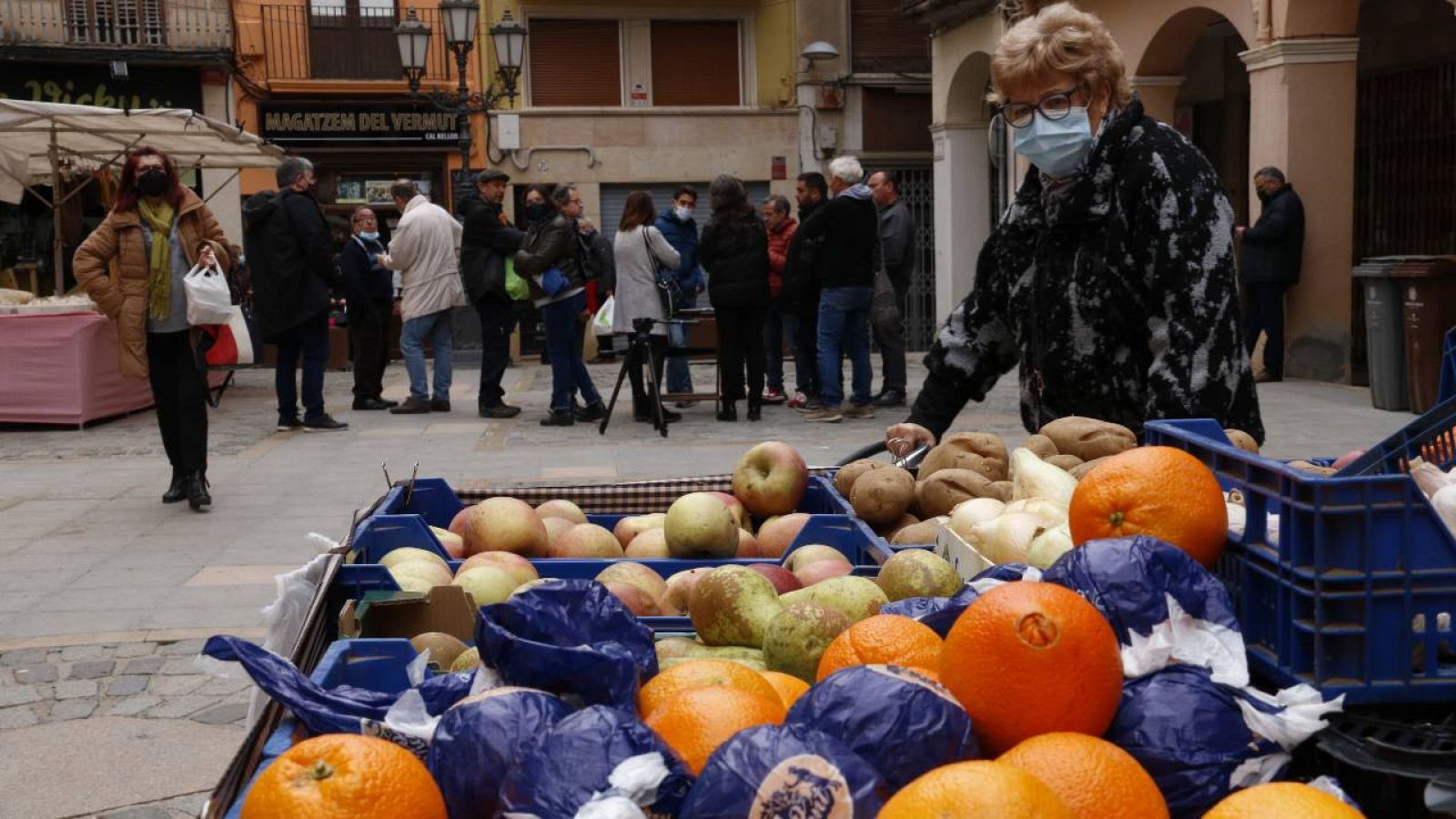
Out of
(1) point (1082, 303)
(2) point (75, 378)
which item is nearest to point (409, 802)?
(1) point (1082, 303)

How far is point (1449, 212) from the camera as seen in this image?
1379 centimetres

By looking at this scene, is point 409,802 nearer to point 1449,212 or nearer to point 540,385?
point 1449,212

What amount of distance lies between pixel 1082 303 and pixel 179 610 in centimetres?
407

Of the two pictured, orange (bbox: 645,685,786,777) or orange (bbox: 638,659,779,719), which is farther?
orange (bbox: 638,659,779,719)

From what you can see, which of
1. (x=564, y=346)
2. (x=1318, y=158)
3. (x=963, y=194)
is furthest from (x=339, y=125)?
(x=1318, y=158)

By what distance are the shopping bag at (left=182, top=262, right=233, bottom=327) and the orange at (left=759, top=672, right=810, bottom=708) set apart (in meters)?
6.06

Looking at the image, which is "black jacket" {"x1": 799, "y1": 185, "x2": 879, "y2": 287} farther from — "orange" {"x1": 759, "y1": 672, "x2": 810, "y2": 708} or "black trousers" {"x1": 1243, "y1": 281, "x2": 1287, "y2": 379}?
"orange" {"x1": 759, "y1": 672, "x2": 810, "y2": 708}

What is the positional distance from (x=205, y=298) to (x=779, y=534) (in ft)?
15.7

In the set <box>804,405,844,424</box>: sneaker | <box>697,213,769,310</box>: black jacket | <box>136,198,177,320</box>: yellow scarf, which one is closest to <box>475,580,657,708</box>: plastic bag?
<box>136,198,177,320</box>: yellow scarf

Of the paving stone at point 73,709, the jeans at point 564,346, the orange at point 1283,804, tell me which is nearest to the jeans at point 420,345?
the jeans at point 564,346

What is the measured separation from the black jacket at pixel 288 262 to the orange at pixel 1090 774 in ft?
35.5

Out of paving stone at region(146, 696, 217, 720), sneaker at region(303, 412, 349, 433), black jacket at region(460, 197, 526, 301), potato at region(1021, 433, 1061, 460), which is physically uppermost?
black jacket at region(460, 197, 526, 301)

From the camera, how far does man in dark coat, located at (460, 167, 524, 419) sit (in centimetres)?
1283

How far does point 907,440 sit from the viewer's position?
163 inches
